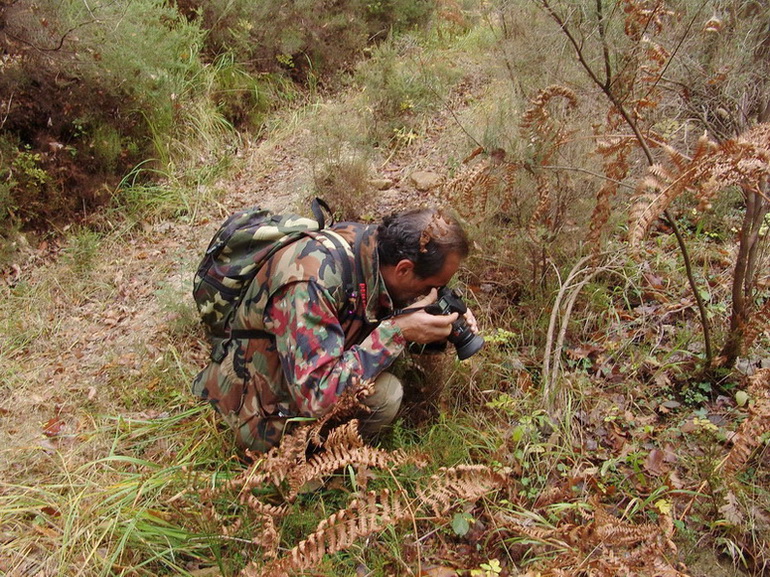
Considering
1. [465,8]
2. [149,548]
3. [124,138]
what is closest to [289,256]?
[149,548]

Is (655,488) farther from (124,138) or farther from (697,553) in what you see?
(124,138)

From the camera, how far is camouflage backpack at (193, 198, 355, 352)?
8.81 feet

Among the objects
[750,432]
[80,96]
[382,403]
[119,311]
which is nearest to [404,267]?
[382,403]

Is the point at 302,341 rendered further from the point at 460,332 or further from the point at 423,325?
the point at 460,332

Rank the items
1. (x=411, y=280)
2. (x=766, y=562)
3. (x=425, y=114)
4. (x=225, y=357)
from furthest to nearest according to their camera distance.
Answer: (x=425, y=114) → (x=225, y=357) → (x=411, y=280) → (x=766, y=562)

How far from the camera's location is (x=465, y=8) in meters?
7.83

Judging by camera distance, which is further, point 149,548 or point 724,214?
point 724,214

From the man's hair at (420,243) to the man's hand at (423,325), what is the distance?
0.63 feet

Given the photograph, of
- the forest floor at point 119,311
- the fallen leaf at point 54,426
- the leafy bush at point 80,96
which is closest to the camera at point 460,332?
the forest floor at point 119,311

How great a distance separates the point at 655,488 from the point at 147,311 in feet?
11.7

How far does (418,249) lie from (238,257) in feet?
2.85

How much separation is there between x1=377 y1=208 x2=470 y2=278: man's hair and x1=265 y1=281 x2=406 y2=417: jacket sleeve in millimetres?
359

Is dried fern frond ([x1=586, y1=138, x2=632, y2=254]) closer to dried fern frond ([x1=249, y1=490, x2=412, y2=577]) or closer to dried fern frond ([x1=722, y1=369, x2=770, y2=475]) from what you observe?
dried fern frond ([x1=722, y1=369, x2=770, y2=475])

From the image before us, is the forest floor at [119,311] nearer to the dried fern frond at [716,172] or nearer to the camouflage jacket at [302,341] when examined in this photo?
the camouflage jacket at [302,341]
